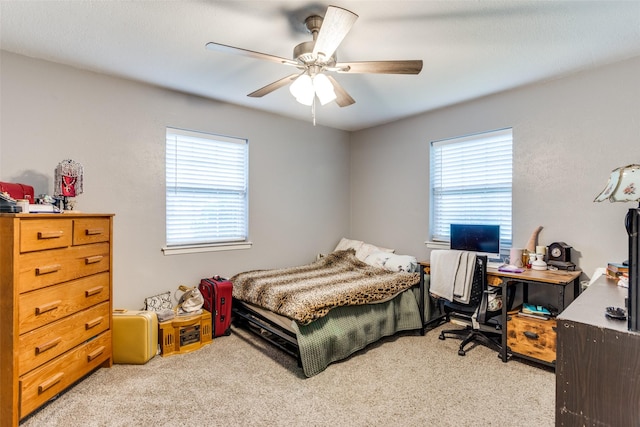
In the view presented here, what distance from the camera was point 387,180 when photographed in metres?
4.37

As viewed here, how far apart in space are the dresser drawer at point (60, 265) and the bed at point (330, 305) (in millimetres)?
1331

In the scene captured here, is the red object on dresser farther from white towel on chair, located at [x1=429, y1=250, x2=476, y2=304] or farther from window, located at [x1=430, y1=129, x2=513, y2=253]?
window, located at [x1=430, y1=129, x2=513, y2=253]

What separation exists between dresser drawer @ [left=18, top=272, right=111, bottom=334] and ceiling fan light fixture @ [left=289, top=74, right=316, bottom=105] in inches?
79.8

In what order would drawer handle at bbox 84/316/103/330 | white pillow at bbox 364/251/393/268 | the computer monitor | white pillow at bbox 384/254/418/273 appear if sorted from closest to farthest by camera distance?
drawer handle at bbox 84/316/103/330, the computer monitor, white pillow at bbox 384/254/418/273, white pillow at bbox 364/251/393/268

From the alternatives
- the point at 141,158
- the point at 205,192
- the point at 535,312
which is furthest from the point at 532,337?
the point at 141,158

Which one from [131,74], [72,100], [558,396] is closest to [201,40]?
[131,74]

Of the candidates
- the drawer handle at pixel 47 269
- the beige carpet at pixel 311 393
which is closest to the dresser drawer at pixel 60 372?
the beige carpet at pixel 311 393

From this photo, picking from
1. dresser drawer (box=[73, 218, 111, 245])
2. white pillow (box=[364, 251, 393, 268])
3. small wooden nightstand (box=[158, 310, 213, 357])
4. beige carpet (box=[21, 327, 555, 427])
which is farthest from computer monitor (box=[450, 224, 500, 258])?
dresser drawer (box=[73, 218, 111, 245])

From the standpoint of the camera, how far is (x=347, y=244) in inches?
178

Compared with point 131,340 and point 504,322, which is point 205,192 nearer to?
point 131,340

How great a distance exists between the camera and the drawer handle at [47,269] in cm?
195

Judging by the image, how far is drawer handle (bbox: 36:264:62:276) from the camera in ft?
6.38

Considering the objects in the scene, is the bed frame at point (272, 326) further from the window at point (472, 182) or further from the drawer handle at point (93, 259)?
the drawer handle at point (93, 259)

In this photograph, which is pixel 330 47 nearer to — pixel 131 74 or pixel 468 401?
pixel 131 74
